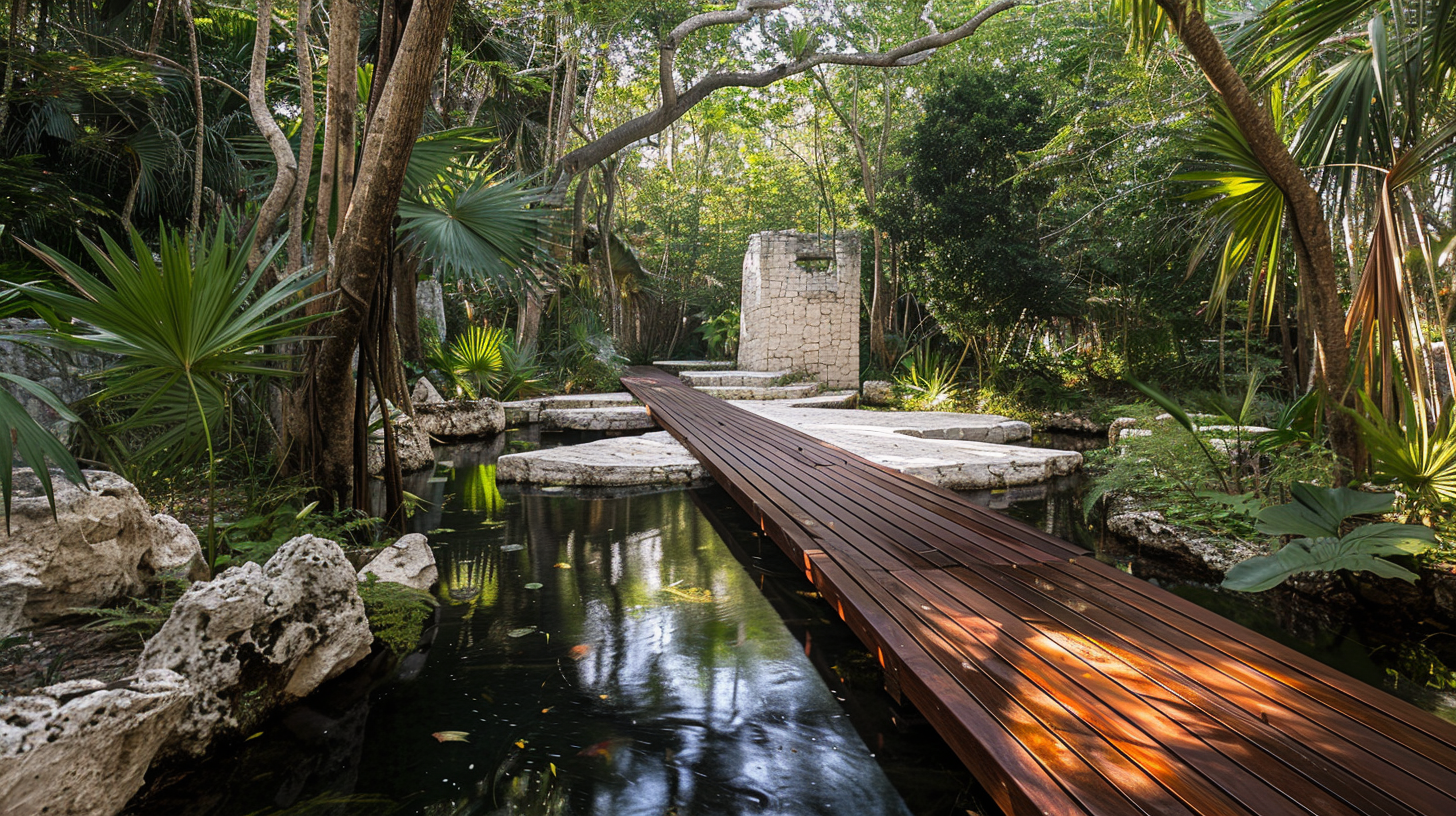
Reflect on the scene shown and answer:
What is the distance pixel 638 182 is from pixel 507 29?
9453 mm

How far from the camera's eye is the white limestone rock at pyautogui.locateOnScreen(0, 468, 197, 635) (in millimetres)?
2090

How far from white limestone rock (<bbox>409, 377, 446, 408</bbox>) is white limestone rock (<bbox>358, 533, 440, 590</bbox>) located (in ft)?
14.8

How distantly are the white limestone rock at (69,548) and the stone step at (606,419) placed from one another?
5.65 meters

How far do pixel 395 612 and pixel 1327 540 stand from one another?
362cm

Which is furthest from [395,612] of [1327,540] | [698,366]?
[698,366]

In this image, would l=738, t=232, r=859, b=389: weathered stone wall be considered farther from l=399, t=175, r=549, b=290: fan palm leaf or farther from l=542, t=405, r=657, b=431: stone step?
l=399, t=175, r=549, b=290: fan palm leaf

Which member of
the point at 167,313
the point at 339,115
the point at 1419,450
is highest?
the point at 339,115

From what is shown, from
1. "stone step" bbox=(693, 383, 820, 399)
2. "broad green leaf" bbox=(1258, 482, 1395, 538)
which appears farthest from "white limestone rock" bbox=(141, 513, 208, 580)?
"stone step" bbox=(693, 383, 820, 399)

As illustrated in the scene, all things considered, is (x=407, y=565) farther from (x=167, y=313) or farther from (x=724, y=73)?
(x=724, y=73)

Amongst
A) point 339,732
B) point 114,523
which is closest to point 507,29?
point 114,523

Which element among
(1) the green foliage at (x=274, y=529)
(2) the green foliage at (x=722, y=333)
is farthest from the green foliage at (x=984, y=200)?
(1) the green foliage at (x=274, y=529)

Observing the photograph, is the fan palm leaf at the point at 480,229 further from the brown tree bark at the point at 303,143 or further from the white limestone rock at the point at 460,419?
the white limestone rock at the point at 460,419

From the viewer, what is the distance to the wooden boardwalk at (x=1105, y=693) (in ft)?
4.28

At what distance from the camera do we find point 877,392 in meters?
10.5
